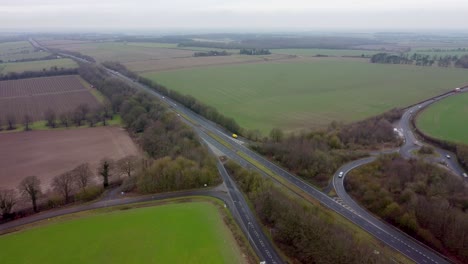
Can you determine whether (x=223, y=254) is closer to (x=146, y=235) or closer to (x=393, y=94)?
(x=146, y=235)

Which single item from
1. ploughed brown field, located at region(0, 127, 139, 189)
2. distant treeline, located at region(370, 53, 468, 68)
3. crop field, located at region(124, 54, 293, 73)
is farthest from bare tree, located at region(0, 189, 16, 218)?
distant treeline, located at region(370, 53, 468, 68)

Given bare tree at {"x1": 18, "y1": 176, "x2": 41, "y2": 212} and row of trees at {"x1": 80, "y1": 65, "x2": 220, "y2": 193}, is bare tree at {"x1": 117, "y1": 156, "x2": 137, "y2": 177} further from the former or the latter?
bare tree at {"x1": 18, "y1": 176, "x2": 41, "y2": 212}

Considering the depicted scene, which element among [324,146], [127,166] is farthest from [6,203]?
[324,146]

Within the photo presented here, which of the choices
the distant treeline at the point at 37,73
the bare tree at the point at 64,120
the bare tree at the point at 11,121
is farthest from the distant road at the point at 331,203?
the distant treeline at the point at 37,73

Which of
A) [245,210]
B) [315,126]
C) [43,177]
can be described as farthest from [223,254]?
[315,126]

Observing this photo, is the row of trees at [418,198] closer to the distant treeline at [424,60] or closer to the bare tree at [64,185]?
the bare tree at [64,185]

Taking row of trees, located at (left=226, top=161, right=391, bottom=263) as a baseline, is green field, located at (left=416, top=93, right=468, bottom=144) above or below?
above
